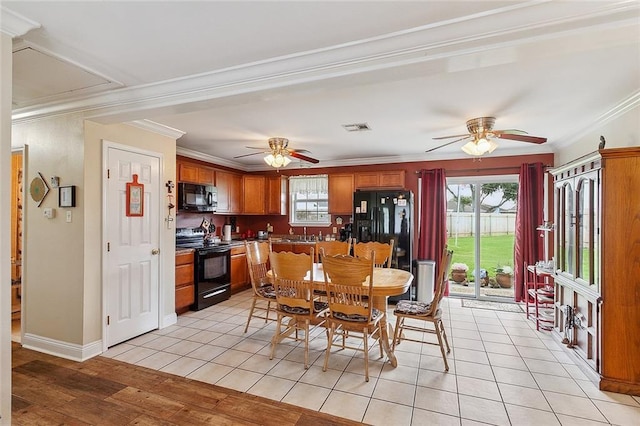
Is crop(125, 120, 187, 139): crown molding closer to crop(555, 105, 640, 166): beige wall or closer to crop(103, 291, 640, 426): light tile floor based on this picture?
crop(103, 291, 640, 426): light tile floor

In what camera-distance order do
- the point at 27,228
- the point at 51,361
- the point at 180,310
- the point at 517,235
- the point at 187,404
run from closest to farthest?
the point at 187,404 < the point at 51,361 < the point at 27,228 < the point at 180,310 < the point at 517,235

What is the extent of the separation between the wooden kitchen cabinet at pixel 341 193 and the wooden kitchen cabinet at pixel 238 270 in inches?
72.8

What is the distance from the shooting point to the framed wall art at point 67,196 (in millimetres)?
3066

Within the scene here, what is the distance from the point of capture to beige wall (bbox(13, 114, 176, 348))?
10.1 ft

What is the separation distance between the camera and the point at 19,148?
11.1 feet

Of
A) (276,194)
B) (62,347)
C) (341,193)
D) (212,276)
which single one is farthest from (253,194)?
(62,347)

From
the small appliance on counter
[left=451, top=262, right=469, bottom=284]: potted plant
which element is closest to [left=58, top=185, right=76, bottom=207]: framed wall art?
the small appliance on counter

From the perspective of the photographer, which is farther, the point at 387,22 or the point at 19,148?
the point at 19,148

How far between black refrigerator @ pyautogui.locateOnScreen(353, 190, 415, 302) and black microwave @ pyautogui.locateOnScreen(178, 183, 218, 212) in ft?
8.03

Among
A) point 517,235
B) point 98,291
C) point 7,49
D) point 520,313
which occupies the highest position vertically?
point 7,49

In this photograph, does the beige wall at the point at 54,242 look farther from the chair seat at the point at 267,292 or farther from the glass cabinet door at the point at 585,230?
the glass cabinet door at the point at 585,230

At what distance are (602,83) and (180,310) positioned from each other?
205 inches

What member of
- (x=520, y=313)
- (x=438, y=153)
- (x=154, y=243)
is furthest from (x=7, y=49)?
(x=520, y=313)

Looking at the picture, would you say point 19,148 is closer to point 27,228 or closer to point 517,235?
point 27,228
